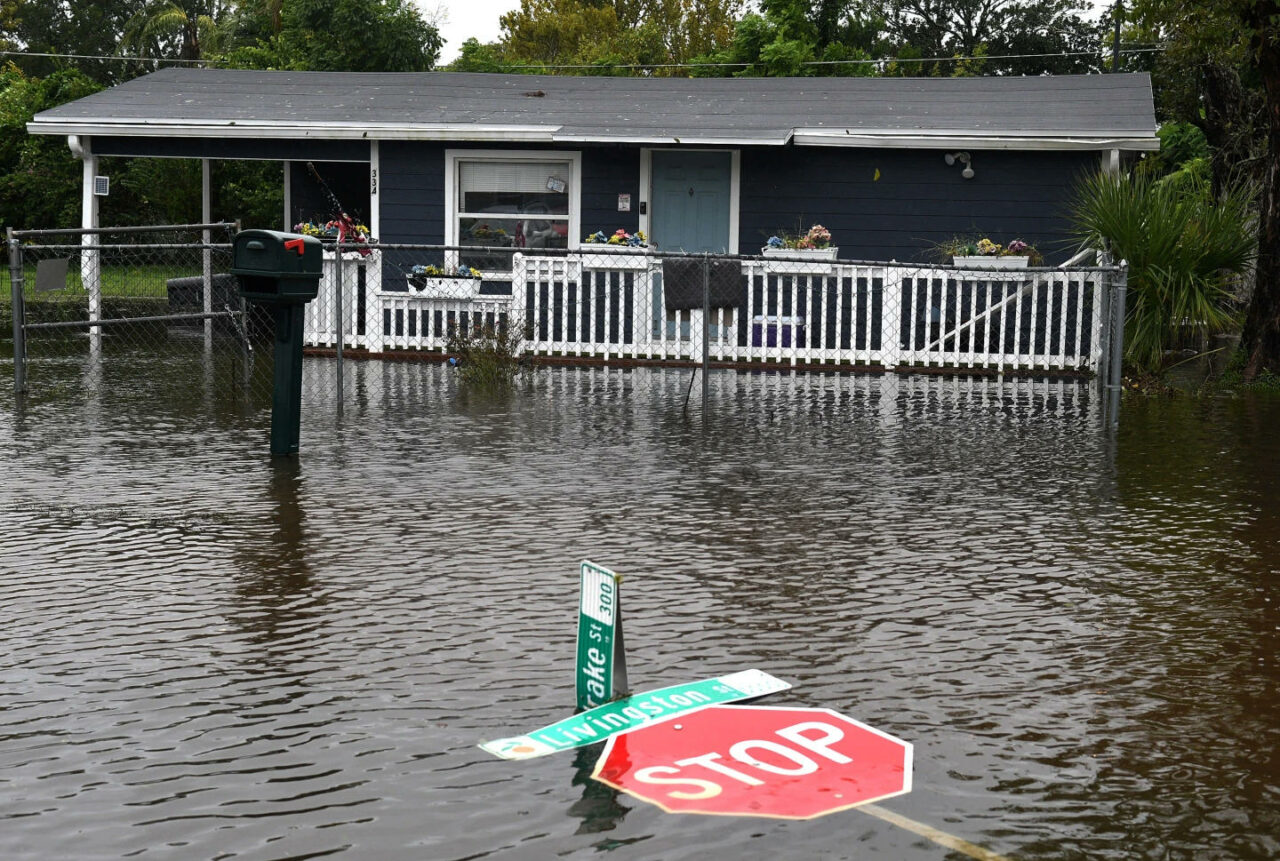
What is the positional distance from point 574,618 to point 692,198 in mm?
14178

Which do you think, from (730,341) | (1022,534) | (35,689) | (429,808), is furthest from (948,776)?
(730,341)

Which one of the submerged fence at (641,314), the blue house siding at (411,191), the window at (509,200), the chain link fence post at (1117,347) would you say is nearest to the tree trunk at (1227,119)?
the submerged fence at (641,314)

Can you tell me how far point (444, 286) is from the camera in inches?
698

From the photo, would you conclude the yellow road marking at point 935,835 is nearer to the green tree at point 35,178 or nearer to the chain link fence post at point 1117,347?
the chain link fence post at point 1117,347

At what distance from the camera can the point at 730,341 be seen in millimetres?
16562

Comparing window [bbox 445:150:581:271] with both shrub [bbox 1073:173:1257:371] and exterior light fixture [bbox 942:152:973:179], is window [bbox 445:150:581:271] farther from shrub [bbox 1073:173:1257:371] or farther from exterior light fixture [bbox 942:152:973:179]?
shrub [bbox 1073:173:1257:371]

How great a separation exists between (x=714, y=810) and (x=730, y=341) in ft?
40.9

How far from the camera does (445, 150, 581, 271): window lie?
65.1 ft

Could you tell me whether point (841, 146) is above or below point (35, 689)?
above

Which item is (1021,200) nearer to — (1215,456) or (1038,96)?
(1038,96)

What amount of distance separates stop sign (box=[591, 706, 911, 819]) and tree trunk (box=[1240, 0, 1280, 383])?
37.2ft

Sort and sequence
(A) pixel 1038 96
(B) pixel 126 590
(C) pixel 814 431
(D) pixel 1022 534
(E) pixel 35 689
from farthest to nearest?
(A) pixel 1038 96
(C) pixel 814 431
(D) pixel 1022 534
(B) pixel 126 590
(E) pixel 35 689

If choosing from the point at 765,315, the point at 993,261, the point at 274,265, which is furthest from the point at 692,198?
the point at 274,265

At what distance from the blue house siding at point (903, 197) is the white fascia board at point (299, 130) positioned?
2875 millimetres
